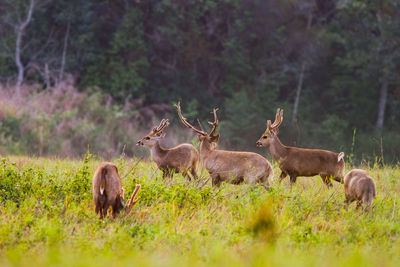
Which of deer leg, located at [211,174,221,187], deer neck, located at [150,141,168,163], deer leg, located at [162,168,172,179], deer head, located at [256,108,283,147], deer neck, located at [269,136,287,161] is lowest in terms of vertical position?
deer leg, located at [162,168,172,179]

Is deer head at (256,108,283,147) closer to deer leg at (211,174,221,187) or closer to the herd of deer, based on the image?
the herd of deer

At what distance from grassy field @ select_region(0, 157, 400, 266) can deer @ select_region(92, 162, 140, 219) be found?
134 mm

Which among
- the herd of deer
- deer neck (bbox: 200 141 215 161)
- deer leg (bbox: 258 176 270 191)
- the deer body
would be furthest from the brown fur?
the deer body

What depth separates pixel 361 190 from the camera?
7.49 m

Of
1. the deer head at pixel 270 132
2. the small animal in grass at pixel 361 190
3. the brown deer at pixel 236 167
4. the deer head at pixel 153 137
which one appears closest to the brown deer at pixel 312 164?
the deer head at pixel 270 132

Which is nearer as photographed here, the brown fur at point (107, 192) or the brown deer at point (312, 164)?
the brown fur at point (107, 192)

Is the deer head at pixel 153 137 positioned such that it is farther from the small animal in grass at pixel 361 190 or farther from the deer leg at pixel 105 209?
the deer leg at pixel 105 209

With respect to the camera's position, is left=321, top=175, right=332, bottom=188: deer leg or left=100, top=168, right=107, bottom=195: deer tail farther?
left=321, top=175, right=332, bottom=188: deer leg

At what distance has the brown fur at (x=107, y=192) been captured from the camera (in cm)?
644

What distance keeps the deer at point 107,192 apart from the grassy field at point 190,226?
0.13 meters

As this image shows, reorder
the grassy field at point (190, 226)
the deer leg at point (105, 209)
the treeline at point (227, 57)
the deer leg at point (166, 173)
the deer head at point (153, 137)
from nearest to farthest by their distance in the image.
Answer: the grassy field at point (190, 226)
the deer leg at point (105, 209)
the deer leg at point (166, 173)
the deer head at point (153, 137)
the treeline at point (227, 57)

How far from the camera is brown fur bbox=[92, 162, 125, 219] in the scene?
6441 mm

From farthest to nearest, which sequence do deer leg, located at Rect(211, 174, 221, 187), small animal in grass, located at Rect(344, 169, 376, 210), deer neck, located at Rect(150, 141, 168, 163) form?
deer neck, located at Rect(150, 141, 168, 163) < deer leg, located at Rect(211, 174, 221, 187) < small animal in grass, located at Rect(344, 169, 376, 210)

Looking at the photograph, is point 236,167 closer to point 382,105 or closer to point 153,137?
point 153,137
